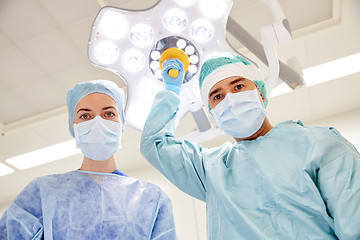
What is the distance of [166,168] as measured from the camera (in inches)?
54.9

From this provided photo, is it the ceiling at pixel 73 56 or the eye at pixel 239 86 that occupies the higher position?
the ceiling at pixel 73 56

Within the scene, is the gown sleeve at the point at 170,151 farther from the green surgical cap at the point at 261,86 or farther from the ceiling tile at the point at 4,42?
the ceiling tile at the point at 4,42

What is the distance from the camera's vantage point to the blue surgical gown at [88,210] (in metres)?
1.29

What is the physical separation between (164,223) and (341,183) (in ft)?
2.25

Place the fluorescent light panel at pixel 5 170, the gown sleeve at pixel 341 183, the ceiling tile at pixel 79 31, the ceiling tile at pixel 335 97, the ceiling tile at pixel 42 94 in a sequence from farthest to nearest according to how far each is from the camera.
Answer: the fluorescent light panel at pixel 5 170 → the ceiling tile at pixel 335 97 → the ceiling tile at pixel 42 94 → the ceiling tile at pixel 79 31 → the gown sleeve at pixel 341 183

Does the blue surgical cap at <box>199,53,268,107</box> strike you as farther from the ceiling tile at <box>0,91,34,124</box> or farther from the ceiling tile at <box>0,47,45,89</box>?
the ceiling tile at <box>0,91,34,124</box>

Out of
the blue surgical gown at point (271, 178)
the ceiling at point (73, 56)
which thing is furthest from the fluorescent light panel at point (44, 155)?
the blue surgical gown at point (271, 178)

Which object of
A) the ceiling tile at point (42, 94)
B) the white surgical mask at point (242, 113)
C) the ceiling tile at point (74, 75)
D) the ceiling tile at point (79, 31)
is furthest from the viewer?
the ceiling tile at point (42, 94)

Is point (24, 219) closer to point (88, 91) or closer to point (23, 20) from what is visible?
point (88, 91)

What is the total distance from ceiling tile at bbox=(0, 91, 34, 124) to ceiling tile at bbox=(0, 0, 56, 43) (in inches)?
25.2

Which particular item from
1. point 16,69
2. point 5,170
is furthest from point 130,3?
point 5,170

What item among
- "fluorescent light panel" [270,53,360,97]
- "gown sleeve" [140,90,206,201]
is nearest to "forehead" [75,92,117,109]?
"gown sleeve" [140,90,206,201]

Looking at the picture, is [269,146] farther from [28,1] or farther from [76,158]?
[76,158]

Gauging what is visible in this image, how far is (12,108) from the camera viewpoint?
3.20m
